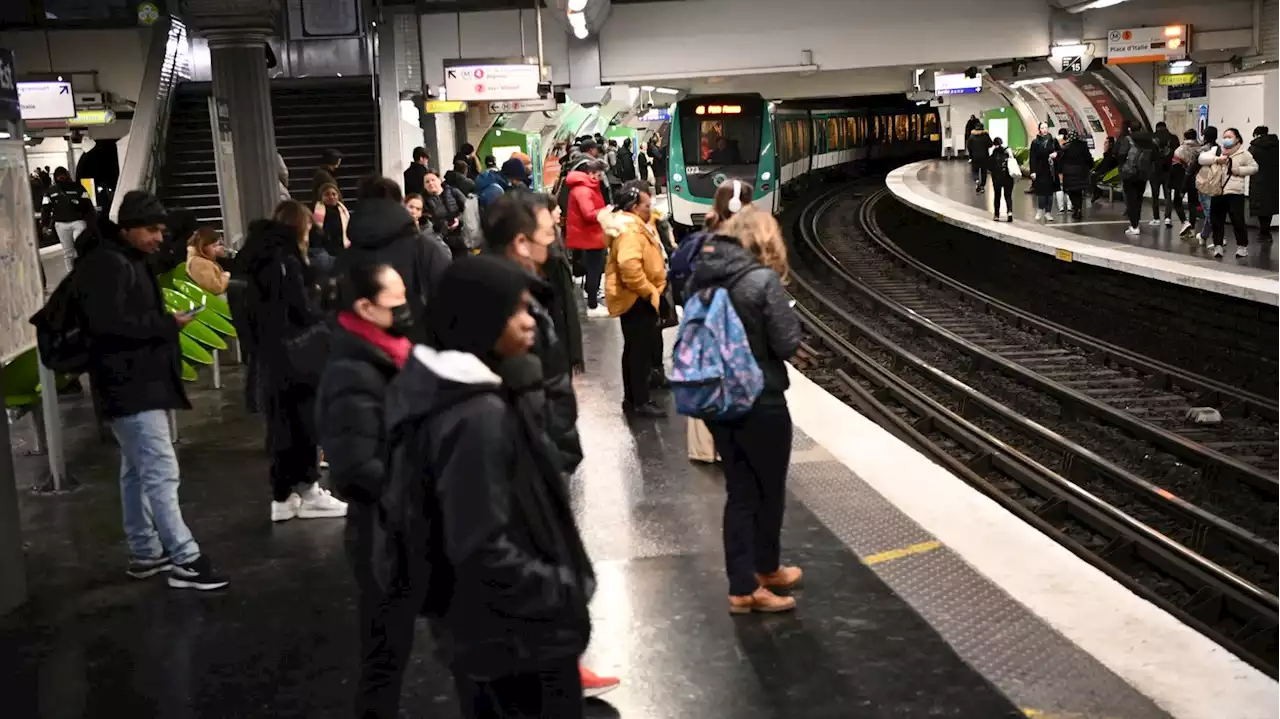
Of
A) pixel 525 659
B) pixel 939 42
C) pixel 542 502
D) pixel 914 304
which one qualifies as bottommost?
pixel 914 304

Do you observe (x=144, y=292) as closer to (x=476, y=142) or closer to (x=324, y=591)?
(x=324, y=591)

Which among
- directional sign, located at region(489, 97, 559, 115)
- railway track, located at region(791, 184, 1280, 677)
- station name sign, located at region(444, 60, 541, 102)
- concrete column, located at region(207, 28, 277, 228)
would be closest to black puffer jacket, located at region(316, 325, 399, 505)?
railway track, located at region(791, 184, 1280, 677)

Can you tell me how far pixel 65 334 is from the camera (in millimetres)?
5723

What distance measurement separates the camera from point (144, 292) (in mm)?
5707

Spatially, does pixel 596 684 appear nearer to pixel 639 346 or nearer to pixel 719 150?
pixel 639 346

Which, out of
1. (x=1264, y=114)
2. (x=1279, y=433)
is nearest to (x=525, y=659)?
(x=1279, y=433)

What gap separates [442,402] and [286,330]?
3714 millimetres

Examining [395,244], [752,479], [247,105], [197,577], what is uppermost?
[247,105]

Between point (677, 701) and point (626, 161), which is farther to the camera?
point (626, 161)

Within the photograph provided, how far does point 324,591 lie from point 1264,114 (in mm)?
18157

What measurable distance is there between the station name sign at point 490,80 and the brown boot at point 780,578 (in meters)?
13.9

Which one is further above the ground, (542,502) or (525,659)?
(542,502)

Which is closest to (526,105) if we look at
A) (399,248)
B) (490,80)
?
(490,80)

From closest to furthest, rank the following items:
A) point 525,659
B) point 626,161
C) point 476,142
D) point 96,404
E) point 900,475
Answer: point 525,659, point 900,475, point 96,404, point 626,161, point 476,142
